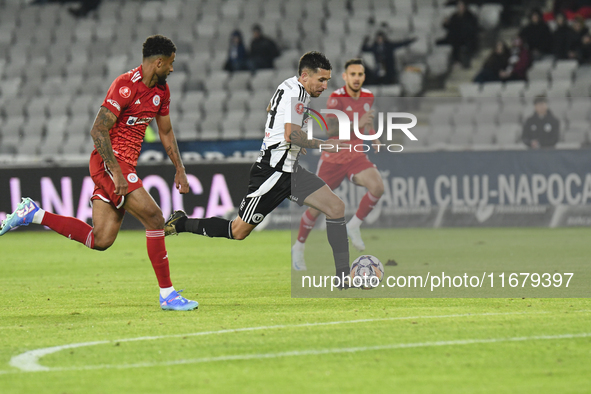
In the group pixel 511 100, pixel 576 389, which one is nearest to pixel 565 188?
pixel 511 100

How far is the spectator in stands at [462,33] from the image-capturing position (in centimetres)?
1844

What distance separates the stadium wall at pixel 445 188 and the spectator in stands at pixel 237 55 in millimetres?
5537

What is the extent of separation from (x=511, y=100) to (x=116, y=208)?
11.4 meters

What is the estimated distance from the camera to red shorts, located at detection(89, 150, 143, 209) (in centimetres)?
624

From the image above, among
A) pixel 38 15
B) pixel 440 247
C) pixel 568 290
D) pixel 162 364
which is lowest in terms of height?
pixel 440 247

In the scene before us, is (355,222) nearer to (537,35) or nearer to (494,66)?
(494,66)

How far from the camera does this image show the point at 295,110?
6672 mm

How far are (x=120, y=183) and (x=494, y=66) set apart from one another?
13.1m

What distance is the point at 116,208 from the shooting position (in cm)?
641

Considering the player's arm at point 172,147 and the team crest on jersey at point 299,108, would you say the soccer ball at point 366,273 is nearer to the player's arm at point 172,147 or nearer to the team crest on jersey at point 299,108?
the team crest on jersey at point 299,108

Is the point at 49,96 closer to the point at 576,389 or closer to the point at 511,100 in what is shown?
the point at 511,100

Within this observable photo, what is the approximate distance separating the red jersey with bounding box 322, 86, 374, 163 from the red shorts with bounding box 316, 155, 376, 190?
110 mm

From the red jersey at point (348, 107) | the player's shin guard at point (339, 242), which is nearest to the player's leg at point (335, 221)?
the player's shin guard at point (339, 242)

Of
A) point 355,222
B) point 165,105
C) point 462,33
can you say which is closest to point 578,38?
point 462,33
